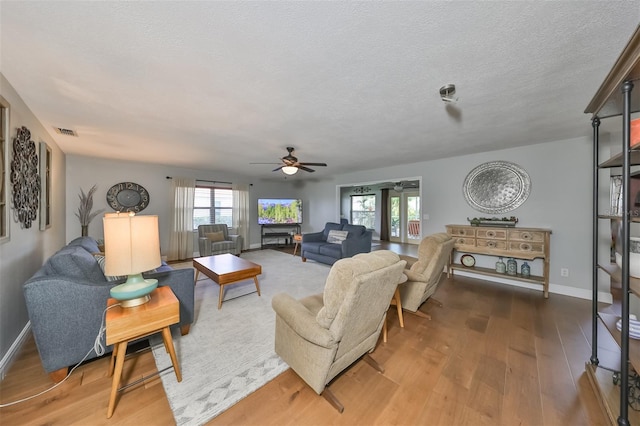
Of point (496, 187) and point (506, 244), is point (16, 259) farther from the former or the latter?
point (496, 187)

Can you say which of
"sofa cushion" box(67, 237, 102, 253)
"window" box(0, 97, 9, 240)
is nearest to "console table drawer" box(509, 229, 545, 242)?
"window" box(0, 97, 9, 240)

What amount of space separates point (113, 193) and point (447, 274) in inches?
275

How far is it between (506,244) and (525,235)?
0.27 meters

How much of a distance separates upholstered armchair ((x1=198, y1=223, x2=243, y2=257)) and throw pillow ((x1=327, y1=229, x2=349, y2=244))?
2289mm

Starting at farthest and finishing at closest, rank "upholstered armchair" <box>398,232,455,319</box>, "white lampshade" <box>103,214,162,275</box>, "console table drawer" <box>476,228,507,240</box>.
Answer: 1. "console table drawer" <box>476,228,507,240</box>
2. "upholstered armchair" <box>398,232,455,319</box>
3. "white lampshade" <box>103,214,162,275</box>

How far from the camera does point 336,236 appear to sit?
5180 mm

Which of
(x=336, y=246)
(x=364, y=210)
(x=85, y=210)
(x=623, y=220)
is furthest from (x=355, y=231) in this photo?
(x=85, y=210)

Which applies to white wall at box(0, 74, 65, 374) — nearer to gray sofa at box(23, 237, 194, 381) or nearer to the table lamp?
gray sofa at box(23, 237, 194, 381)

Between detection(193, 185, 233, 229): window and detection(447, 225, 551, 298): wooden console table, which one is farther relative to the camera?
detection(193, 185, 233, 229): window

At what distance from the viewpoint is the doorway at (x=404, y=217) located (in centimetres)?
827

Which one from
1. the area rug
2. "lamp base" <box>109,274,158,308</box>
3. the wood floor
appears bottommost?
the wood floor

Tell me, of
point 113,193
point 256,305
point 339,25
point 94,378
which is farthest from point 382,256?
point 113,193

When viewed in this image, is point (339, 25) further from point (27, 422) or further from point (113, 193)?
point (113, 193)

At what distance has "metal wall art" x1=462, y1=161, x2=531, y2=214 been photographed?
366 centimetres
